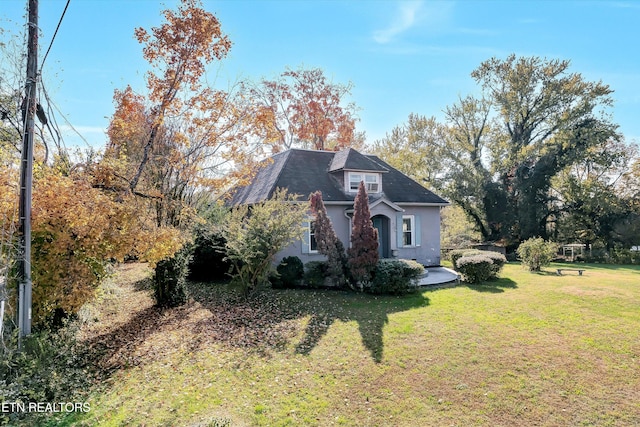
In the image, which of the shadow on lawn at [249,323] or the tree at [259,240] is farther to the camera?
the tree at [259,240]

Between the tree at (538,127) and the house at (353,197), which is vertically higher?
the tree at (538,127)

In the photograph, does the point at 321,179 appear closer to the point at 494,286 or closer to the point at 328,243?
the point at 328,243

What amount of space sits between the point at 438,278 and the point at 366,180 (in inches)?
243

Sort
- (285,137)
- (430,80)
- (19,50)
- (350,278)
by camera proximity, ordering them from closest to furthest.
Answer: (19,50), (350,278), (430,80), (285,137)

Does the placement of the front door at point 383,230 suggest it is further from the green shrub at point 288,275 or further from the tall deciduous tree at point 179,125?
the tall deciduous tree at point 179,125

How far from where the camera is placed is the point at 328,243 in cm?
1317

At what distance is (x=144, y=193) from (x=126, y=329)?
3.95 metres

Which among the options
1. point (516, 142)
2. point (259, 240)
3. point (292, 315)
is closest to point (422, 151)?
point (516, 142)

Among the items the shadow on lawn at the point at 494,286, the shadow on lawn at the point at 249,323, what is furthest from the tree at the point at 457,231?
the shadow on lawn at the point at 249,323

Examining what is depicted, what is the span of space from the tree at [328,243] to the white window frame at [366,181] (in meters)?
5.24

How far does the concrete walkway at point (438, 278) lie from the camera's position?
14477mm

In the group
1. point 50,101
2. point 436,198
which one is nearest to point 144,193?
point 50,101

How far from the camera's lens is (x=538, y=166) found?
2748cm

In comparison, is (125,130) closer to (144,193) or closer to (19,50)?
(144,193)
